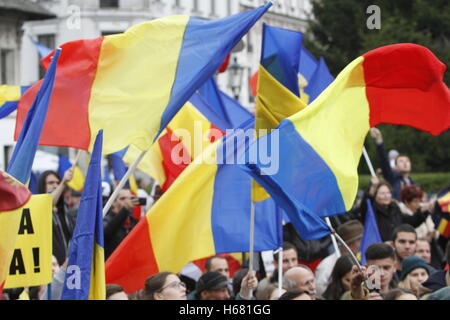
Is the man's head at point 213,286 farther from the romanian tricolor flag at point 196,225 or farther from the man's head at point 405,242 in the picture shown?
the man's head at point 405,242

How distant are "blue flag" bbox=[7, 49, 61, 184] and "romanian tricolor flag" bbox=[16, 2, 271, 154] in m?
1.32

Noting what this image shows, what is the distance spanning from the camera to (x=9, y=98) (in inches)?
361

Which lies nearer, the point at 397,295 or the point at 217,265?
the point at 397,295

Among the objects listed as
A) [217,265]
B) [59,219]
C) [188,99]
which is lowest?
[217,265]

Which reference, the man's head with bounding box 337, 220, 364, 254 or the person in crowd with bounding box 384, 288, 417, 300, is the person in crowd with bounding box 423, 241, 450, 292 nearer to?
the person in crowd with bounding box 384, 288, 417, 300

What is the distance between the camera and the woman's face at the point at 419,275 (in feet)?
28.3

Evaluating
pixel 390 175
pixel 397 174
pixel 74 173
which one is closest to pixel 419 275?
pixel 390 175

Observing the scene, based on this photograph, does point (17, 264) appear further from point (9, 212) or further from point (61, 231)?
point (61, 231)

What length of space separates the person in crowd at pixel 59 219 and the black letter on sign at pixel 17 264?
10.3ft

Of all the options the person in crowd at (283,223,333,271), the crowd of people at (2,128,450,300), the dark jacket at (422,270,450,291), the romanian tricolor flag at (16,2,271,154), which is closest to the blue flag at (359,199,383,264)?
the crowd of people at (2,128,450,300)

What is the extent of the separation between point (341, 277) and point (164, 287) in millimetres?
1620

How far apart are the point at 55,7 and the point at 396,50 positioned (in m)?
43.2
